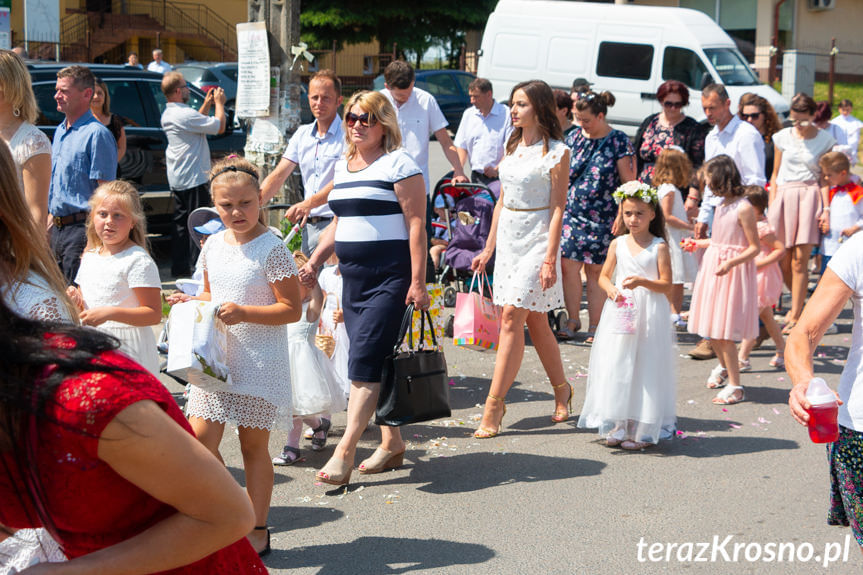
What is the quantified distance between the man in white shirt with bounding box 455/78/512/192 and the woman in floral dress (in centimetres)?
149

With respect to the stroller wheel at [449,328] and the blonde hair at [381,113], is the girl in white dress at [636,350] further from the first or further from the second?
the stroller wheel at [449,328]

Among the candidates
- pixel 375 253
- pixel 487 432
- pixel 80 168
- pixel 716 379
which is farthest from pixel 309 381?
pixel 716 379

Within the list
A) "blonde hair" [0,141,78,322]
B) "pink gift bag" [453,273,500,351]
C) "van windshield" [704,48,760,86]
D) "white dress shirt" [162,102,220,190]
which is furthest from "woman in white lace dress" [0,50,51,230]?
"van windshield" [704,48,760,86]

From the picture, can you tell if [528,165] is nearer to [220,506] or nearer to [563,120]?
[563,120]

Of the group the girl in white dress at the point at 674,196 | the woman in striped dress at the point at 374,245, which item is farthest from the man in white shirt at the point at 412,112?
the woman in striped dress at the point at 374,245

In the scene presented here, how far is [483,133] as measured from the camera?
34.2ft

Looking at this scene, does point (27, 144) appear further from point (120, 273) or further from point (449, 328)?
point (449, 328)

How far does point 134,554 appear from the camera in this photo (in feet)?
5.45

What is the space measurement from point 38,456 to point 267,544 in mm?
2952

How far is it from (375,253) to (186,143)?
5768 millimetres

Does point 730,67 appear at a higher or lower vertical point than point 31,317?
higher

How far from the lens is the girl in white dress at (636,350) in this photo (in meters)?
5.86

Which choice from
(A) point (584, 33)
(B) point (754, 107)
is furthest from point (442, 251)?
(A) point (584, 33)

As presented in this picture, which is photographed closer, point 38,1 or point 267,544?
point 267,544
